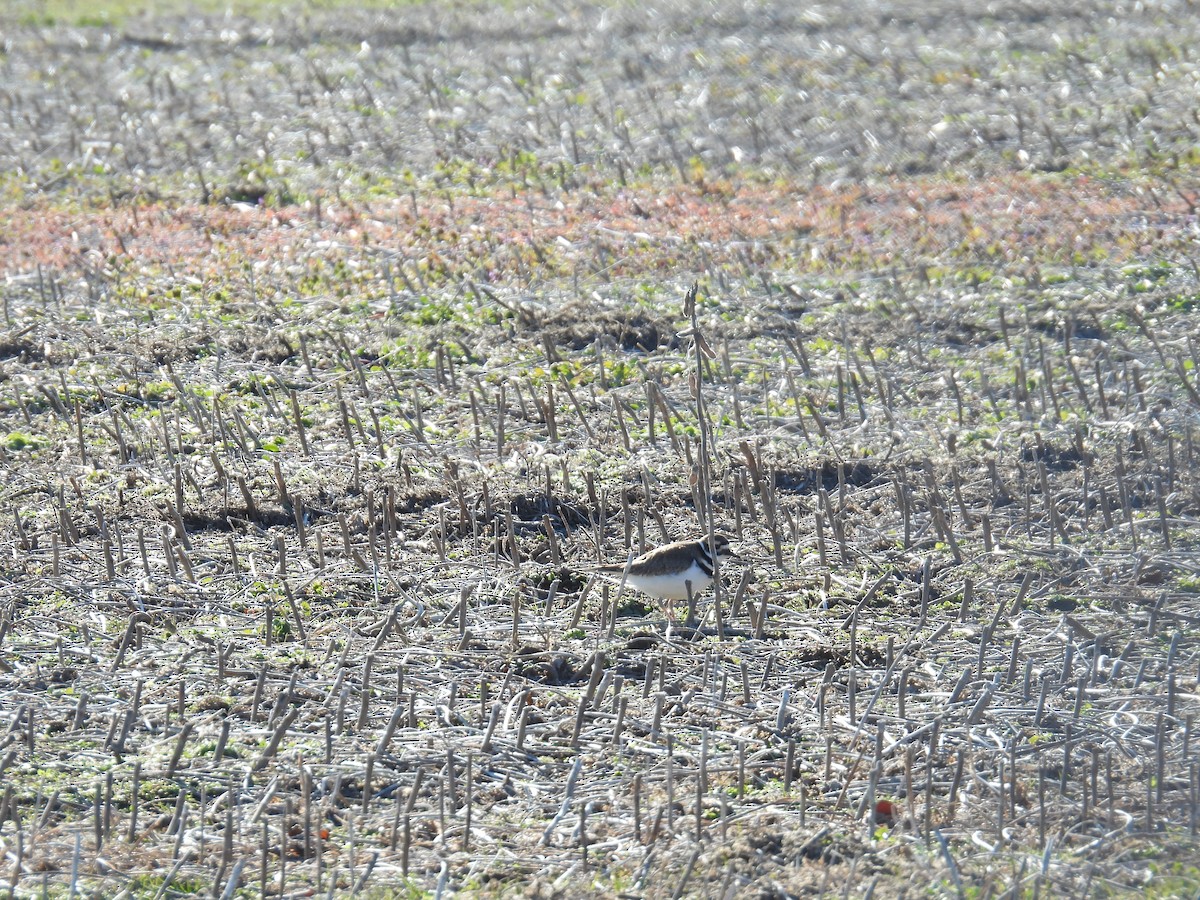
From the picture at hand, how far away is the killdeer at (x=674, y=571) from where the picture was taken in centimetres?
688

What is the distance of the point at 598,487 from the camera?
331 inches

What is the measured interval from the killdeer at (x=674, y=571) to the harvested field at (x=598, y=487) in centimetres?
19

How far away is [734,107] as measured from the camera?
55.9ft

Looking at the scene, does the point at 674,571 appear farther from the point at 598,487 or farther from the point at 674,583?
the point at 598,487

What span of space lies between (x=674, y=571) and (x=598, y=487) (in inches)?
63.3

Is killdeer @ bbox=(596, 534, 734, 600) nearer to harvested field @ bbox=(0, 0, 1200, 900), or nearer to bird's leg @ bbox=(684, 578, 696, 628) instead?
bird's leg @ bbox=(684, 578, 696, 628)

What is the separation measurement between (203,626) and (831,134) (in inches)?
432

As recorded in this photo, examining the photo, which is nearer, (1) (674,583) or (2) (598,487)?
(1) (674,583)

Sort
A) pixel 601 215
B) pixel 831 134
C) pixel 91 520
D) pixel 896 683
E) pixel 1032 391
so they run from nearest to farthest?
pixel 896 683 → pixel 91 520 → pixel 1032 391 → pixel 601 215 → pixel 831 134

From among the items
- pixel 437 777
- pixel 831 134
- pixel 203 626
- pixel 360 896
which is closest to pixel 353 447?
pixel 203 626

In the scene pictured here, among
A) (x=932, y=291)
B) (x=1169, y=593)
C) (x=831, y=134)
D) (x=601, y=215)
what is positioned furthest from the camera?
(x=831, y=134)

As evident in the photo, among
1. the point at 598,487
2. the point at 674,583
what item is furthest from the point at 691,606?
the point at 598,487

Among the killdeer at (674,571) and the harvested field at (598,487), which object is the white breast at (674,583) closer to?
the killdeer at (674,571)

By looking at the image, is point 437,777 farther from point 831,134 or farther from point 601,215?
point 831,134
